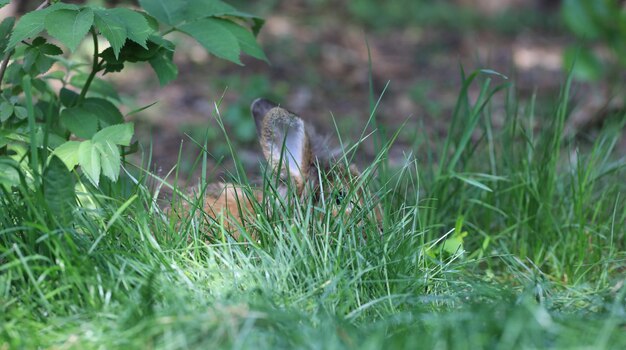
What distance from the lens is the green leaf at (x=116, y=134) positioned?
301 cm

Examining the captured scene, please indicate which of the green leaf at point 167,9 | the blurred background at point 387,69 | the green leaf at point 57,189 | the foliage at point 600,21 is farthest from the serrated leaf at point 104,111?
the foliage at point 600,21

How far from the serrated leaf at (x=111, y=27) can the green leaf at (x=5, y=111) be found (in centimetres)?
53

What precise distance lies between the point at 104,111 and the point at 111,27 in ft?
1.97

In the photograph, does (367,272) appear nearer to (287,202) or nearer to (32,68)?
(287,202)

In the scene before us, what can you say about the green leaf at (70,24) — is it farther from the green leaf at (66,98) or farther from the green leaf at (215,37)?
the green leaf at (66,98)

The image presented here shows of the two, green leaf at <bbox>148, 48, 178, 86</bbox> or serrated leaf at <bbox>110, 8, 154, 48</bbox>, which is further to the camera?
green leaf at <bbox>148, 48, 178, 86</bbox>

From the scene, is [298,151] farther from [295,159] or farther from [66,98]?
A: [66,98]

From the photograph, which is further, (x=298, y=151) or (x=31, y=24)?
(x=298, y=151)

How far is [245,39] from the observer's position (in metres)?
3.57

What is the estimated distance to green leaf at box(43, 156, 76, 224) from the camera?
2.73m

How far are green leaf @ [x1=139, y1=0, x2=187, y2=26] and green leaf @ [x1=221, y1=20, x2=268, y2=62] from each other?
20 cm

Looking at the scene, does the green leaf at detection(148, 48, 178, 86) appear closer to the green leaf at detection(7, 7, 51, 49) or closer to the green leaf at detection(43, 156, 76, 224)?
the green leaf at detection(7, 7, 51, 49)

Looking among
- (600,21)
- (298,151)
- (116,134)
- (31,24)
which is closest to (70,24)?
(31,24)

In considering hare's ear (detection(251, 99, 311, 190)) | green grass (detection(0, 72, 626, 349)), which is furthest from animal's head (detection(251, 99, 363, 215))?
green grass (detection(0, 72, 626, 349))
